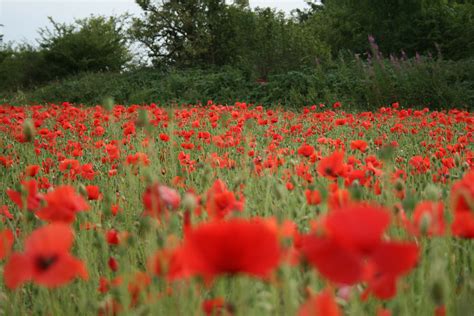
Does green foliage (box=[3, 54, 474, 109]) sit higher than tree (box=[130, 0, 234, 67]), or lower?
lower

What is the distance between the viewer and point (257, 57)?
1247cm

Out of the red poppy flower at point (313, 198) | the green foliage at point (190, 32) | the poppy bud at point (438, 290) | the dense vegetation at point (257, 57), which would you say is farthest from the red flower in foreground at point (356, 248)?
the green foliage at point (190, 32)

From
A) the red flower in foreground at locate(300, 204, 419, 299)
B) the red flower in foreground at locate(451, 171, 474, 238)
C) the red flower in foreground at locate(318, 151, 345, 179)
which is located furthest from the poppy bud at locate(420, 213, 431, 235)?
the red flower in foreground at locate(318, 151, 345, 179)

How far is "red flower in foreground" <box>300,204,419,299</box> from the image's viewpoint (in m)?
0.53

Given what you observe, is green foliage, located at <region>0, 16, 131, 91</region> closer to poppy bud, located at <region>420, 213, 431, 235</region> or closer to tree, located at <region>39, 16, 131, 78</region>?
tree, located at <region>39, 16, 131, 78</region>

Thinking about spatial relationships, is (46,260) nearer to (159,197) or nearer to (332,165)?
(159,197)

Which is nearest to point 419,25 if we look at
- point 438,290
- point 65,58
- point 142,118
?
point 65,58

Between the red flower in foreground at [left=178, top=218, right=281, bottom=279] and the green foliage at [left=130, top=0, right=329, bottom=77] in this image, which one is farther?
the green foliage at [left=130, top=0, right=329, bottom=77]

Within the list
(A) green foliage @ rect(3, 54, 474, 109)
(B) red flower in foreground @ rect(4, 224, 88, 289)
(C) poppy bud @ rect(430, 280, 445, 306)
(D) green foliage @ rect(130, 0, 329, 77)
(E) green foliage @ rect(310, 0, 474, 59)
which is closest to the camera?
(B) red flower in foreground @ rect(4, 224, 88, 289)

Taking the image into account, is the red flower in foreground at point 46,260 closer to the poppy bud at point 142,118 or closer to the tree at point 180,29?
the poppy bud at point 142,118

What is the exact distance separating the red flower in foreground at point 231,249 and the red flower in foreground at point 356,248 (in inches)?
2.2

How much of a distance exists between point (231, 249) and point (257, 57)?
1224 centimetres

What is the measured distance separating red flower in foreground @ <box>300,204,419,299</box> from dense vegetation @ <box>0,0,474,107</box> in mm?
7604

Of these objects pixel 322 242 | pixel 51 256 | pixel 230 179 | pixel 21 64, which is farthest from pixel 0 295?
pixel 21 64
